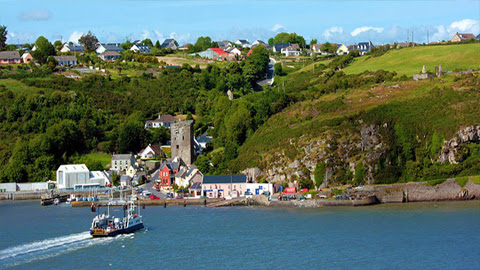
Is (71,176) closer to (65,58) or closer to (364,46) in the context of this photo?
(65,58)

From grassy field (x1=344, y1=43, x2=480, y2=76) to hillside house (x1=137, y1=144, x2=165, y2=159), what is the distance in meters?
32.7

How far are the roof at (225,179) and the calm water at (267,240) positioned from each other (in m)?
10.6

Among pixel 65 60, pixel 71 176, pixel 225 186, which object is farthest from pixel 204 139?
pixel 65 60

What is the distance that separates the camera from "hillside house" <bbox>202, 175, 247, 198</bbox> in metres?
71.7

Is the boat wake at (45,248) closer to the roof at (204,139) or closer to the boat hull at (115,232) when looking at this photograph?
the boat hull at (115,232)

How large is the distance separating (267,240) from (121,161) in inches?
1872

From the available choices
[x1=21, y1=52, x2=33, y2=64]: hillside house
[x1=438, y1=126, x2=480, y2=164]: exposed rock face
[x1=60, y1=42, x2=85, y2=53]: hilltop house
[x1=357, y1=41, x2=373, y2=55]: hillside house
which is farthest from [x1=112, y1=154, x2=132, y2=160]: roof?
[x1=357, y1=41, x2=373, y2=55]: hillside house


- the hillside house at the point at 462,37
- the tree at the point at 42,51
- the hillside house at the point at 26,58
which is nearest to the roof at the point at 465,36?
the hillside house at the point at 462,37

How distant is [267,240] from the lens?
4703cm

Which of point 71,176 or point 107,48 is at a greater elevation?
point 107,48

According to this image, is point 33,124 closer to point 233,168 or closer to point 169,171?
point 169,171

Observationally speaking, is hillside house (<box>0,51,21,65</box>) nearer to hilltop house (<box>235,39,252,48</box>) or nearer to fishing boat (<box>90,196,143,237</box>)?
hilltop house (<box>235,39,252,48</box>)

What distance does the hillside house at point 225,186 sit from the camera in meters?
71.7

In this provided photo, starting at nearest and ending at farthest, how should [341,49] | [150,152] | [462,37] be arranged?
[150,152]
[462,37]
[341,49]
